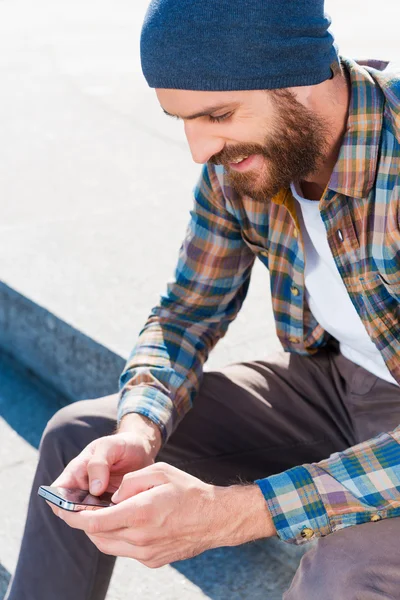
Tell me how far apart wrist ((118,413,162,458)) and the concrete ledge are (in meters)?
0.77

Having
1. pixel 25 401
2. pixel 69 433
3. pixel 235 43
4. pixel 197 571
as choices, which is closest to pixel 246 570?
pixel 197 571

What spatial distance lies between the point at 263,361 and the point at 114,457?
650mm

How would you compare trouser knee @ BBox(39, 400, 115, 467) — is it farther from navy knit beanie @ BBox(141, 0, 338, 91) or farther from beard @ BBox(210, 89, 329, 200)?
navy knit beanie @ BBox(141, 0, 338, 91)

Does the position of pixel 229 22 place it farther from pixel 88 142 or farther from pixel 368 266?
A: pixel 88 142

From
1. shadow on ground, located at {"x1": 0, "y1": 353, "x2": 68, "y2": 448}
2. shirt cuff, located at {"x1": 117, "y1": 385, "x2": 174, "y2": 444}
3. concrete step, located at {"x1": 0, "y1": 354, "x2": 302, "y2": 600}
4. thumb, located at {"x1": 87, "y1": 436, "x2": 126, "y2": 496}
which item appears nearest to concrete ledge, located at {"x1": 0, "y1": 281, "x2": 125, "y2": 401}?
shadow on ground, located at {"x1": 0, "y1": 353, "x2": 68, "y2": 448}

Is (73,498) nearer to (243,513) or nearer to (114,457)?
(114,457)

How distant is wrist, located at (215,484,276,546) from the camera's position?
1.92 metres

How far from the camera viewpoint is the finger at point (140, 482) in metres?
1.93

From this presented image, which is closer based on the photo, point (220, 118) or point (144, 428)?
point (220, 118)

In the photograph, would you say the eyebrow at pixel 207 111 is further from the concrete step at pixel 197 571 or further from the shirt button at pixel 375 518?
the concrete step at pixel 197 571

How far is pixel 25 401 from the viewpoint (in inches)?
142

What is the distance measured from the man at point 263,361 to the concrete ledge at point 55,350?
65 centimetres

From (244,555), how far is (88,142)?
2.79 metres

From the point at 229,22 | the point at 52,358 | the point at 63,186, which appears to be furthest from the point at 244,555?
the point at 63,186
